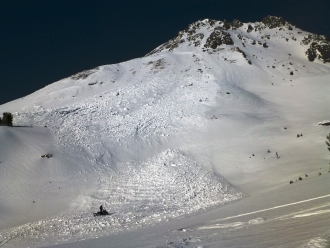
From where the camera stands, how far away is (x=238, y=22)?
67812mm

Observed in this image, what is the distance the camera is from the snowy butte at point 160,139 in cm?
1809

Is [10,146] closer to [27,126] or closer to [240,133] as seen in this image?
[27,126]

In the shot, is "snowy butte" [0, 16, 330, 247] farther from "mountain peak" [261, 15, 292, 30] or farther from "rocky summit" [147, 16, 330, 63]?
"mountain peak" [261, 15, 292, 30]

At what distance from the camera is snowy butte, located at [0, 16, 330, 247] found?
59.4 ft

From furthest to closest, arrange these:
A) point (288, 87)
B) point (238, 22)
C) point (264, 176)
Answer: point (238, 22) → point (288, 87) → point (264, 176)

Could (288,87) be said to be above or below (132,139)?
above

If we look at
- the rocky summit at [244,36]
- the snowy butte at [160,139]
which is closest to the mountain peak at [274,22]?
the rocky summit at [244,36]

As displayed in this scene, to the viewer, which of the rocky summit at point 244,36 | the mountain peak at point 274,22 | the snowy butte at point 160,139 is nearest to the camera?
the snowy butte at point 160,139

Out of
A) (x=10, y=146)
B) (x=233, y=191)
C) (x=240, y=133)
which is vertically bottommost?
(x=233, y=191)

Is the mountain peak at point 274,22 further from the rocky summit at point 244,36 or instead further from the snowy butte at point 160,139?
the snowy butte at point 160,139

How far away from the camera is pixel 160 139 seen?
2955 cm

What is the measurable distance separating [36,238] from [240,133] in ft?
68.5

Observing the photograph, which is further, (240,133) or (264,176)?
(240,133)

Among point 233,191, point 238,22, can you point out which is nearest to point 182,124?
point 233,191
